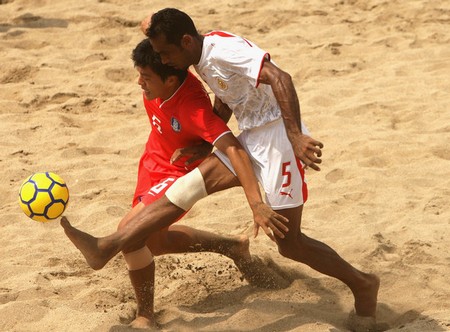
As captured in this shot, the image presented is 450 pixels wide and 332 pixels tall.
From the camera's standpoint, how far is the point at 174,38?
15.4 ft

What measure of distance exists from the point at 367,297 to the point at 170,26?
Result: 1.81 meters

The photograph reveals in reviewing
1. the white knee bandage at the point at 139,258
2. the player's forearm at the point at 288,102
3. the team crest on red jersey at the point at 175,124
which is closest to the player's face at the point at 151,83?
the team crest on red jersey at the point at 175,124

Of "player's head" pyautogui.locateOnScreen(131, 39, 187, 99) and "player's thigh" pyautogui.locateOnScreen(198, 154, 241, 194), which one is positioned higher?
"player's head" pyautogui.locateOnScreen(131, 39, 187, 99)

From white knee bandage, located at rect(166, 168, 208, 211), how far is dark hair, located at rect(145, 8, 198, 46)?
0.72 metres

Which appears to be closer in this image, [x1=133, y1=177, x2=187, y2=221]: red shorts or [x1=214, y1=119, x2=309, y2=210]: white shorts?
[x1=214, y1=119, x2=309, y2=210]: white shorts

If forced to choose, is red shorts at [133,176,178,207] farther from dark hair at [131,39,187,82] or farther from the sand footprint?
the sand footprint

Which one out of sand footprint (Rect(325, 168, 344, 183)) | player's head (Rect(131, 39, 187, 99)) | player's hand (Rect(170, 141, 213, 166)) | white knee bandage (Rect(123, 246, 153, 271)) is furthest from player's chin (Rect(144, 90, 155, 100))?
sand footprint (Rect(325, 168, 344, 183))

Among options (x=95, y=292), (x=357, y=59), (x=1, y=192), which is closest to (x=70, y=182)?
(x=1, y=192)

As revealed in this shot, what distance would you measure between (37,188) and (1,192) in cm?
214

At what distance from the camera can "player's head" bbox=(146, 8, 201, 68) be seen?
468 centimetres

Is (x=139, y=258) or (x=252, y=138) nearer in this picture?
(x=252, y=138)

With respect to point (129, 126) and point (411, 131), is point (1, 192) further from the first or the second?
point (411, 131)

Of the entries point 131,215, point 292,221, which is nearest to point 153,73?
point 131,215

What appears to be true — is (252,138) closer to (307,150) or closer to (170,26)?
(307,150)
